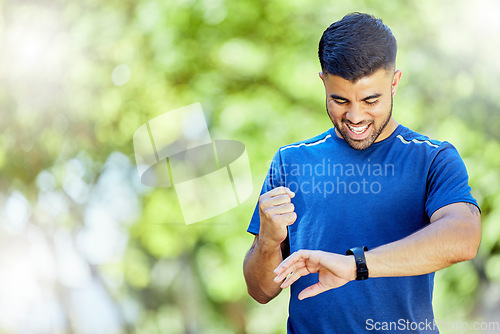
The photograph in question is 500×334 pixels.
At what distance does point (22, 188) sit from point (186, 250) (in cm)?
165

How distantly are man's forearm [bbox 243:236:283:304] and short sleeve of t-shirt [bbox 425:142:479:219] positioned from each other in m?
0.44

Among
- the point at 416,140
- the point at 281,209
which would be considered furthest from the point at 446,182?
the point at 281,209

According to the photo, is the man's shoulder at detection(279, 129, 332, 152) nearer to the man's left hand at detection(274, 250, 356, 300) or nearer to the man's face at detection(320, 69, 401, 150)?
the man's face at detection(320, 69, 401, 150)

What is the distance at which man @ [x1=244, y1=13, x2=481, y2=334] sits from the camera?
53.6 inches

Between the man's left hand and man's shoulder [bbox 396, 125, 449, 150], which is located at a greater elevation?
man's shoulder [bbox 396, 125, 449, 150]

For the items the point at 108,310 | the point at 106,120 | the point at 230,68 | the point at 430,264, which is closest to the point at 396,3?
the point at 230,68

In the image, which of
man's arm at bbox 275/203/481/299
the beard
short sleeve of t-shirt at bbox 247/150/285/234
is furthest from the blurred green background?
man's arm at bbox 275/203/481/299

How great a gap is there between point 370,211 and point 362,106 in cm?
29

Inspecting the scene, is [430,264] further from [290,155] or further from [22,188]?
[22,188]

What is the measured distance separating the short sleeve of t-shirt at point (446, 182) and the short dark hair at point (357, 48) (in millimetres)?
296

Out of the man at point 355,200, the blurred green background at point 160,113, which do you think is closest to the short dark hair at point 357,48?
the man at point 355,200

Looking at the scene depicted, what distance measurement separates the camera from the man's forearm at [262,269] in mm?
1493

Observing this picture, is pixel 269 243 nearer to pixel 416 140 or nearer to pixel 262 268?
pixel 262 268

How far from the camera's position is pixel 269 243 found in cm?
146
